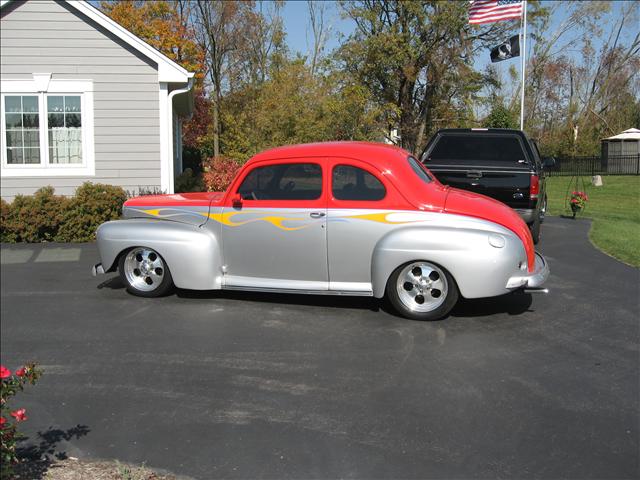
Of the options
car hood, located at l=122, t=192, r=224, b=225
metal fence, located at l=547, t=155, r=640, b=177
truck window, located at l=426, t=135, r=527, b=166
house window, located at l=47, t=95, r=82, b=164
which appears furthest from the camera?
metal fence, located at l=547, t=155, r=640, b=177

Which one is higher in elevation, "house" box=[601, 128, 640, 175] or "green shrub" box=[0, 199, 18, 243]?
"house" box=[601, 128, 640, 175]

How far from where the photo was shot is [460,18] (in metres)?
26.7

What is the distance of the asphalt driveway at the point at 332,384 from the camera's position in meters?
4.06

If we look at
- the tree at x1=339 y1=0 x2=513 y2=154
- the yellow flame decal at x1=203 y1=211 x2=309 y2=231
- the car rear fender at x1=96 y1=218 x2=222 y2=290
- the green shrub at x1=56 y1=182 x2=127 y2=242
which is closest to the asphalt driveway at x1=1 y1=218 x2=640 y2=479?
the car rear fender at x1=96 y1=218 x2=222 y2=290

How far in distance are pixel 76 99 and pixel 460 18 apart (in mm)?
17394

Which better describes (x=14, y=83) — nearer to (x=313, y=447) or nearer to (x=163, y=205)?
(x=163, y=205)

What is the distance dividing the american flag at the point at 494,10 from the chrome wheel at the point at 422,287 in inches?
533

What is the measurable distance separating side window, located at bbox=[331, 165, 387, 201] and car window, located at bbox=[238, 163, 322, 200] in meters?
0.18

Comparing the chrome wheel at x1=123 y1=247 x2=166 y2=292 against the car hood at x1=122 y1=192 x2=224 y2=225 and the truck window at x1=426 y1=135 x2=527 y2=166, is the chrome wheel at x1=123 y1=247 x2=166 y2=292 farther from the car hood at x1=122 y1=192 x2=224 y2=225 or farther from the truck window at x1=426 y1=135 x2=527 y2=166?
A: the truck window at x1=426 y1=135 x2=527 y2=166

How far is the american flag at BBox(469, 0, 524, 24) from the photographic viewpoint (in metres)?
18.3

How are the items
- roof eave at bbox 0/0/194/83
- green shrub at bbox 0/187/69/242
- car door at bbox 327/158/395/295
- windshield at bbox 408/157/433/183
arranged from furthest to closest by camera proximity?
roof eave at bbox 0/0/194/83
green shrub at bbox 0/187/69/242
windshield at bbox 408/157/433/183
car door at bbox 327/158/395/295

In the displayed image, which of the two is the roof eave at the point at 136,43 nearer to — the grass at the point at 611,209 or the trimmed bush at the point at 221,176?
the trimmed bush at the point at 221,176

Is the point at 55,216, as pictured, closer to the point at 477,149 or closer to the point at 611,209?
the point at 477,149

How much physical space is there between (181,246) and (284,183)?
134cm
